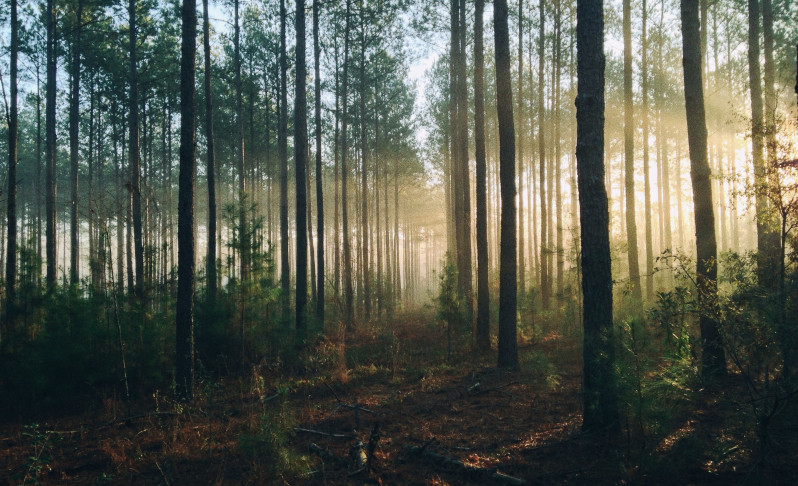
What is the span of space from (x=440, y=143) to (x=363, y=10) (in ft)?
33.0

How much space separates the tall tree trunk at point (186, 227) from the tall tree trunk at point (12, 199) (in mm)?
3430

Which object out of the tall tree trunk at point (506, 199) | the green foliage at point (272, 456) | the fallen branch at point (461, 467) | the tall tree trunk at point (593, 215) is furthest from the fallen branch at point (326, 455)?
the tall tree trunk at point (506, 199)

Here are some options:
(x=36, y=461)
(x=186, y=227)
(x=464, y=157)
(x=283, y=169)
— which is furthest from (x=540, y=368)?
(x=283, y=169)

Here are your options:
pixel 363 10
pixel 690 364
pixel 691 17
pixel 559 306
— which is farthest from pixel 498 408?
pixel 363 10

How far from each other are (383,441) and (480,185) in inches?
274

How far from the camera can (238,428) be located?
5.90 meters

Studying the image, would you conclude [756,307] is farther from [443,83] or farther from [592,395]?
[443,83]

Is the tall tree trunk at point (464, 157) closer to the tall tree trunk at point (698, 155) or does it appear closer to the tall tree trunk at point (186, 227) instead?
the tall tree trunk at point (698, 155)

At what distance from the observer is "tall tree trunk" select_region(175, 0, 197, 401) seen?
22.8 feet

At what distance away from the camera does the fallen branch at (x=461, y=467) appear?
407 cm

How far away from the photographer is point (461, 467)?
439 centimetres

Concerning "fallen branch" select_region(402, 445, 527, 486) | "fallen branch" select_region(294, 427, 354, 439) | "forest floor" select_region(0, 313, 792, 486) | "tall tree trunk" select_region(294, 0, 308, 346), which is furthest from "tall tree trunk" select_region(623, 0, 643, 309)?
"fallen branch" select_region(294, 427, 354, 439)

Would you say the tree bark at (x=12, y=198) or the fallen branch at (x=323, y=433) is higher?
the tree bark at (x=12, y=198)

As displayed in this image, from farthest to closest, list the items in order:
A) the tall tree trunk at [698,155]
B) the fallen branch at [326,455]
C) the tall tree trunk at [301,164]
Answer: the tall tree trunk at [301,164]
the tall tree trunk at [698,155]
the fallen branch at [326,455]
